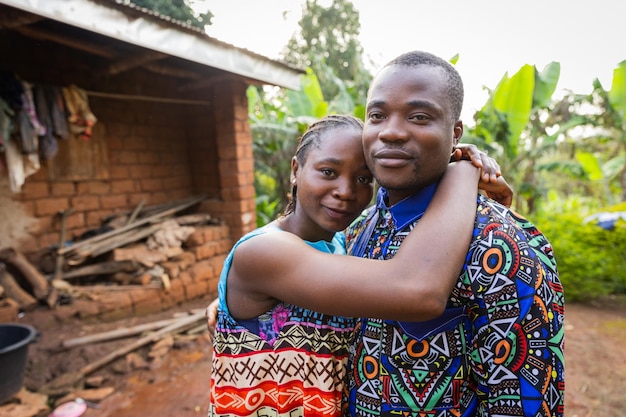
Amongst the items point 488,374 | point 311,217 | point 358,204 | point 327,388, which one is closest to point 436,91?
point 358,204

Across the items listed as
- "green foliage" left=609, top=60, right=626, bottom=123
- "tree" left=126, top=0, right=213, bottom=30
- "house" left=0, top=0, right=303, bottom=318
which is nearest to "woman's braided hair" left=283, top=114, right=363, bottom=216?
"house" left=0, top=0, right=303, bottom=318

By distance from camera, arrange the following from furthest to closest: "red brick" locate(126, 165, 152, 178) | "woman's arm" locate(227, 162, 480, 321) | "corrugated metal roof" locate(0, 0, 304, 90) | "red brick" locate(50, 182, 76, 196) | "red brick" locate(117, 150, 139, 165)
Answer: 1. "red brick" locate(126, 165, 152, 178)
2. "red brick" locate(117, 150, 139, 165)
3. "red brick" locate(50, 182, 76, 196)
4. "corrugated metal roof" locate(0, 0, 304, 90)
5. "woman's arm" locate(227, 162, 480, 321)

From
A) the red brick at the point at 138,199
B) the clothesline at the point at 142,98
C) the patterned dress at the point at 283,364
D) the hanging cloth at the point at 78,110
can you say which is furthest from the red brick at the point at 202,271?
the patterned dress at the point at 283,364

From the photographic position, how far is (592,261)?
532 cm

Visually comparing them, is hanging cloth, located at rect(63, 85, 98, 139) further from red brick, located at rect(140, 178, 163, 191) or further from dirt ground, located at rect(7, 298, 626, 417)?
dirt ground, located at rect(7, 298, 626, 417)

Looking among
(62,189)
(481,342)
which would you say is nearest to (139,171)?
(62,189)

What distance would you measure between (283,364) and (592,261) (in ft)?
18.6

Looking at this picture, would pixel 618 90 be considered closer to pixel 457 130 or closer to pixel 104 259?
pixel 457 130

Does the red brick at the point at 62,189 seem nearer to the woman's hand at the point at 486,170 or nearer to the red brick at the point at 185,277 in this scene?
the red brick at the point at 185,277

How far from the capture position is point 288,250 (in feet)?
3.30

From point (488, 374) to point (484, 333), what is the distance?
98mm

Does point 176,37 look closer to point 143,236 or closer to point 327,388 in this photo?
point 143,236

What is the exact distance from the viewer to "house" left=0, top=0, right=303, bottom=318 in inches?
146

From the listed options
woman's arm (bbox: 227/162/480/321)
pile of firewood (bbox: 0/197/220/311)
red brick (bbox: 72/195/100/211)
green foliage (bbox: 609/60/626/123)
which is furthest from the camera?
green foliage (bbox: 609/60/626/123)
